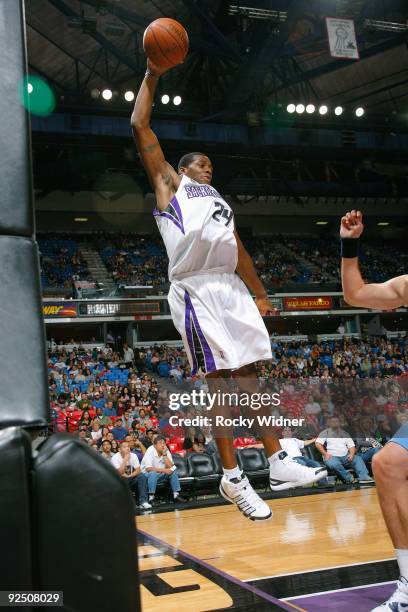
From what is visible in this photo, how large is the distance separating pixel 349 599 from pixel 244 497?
2.43ft

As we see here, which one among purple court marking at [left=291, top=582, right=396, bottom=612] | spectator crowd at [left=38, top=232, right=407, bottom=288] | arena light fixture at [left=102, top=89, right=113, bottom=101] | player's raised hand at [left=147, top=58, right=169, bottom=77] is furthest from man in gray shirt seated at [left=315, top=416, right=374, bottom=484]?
spectator crowd at [left=38, top=232, right=407, bottom=288]

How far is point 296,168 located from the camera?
23.6 meters

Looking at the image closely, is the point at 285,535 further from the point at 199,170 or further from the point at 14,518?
the point at 14,518

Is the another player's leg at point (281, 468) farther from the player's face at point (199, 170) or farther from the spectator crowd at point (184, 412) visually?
the player's face at point (199, 170)

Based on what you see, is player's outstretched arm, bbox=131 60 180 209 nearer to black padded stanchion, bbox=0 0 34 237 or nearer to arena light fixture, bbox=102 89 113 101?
black padded stanchion, bbox=0 0 34 237

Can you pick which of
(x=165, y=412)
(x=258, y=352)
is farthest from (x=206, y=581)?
(x=165, y=412)

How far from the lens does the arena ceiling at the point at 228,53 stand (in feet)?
46.4

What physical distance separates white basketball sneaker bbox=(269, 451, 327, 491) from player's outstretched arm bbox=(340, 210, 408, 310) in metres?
0.96

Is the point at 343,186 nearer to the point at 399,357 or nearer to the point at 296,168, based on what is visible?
the point at 296,168

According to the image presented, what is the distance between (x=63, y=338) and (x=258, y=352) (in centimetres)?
2158

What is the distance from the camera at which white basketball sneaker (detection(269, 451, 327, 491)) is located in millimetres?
3359

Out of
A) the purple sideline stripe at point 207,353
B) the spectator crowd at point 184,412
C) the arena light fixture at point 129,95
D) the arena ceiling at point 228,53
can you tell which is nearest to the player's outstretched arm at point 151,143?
the purple sideline stripe at point 207,353

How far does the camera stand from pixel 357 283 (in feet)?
10.8

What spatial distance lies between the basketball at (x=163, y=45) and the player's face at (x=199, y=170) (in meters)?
0.63
